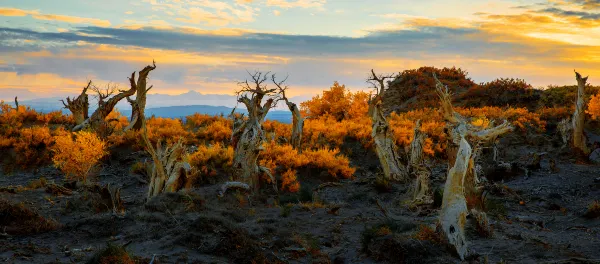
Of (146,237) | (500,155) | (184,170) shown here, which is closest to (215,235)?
(146,237)

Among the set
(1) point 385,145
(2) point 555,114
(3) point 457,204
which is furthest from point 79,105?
(2) point 555,114

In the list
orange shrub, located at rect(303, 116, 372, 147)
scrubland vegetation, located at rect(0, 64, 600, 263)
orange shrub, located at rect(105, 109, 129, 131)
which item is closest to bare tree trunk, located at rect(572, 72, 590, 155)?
scrubland vegetation, located at rect(0, 64, 600, 263)

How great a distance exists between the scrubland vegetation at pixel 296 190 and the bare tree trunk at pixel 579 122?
86mm

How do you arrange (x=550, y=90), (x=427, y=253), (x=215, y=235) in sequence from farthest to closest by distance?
(x=550, y=90)
(x=215, y=235)
(x=427, y=253)

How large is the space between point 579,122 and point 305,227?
15.8 m

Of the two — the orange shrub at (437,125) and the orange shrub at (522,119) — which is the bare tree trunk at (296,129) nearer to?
the orange shrub at (437,125)

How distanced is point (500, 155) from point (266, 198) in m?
12.8

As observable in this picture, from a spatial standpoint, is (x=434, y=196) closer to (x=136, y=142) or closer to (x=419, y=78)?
(x=136, y=142)

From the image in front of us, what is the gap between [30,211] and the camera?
11672 millimetres

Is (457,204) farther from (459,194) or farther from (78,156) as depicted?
(78,156)

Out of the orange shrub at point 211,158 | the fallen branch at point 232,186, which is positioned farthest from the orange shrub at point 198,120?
the fallen branch at point 232,186

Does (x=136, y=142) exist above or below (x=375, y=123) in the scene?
below

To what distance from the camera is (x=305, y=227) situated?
13055mm

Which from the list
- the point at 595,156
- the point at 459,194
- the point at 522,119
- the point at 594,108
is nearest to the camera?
the point at 459,194
